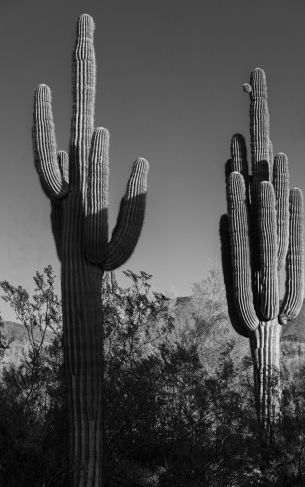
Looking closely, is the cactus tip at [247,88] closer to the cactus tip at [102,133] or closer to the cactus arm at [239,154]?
the cactus arm at [239,154]

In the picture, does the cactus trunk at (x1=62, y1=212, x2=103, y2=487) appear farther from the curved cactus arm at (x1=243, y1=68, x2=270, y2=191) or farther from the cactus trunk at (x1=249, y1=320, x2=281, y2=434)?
the curved cactus arm at (x1=243, y1=68, x2=270, y2=191)

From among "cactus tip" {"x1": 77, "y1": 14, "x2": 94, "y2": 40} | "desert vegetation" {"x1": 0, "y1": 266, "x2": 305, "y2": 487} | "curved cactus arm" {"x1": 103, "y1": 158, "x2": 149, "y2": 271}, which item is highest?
"cactus tip" {"x1": 77, "y1": 14, "x2": 94, "y2": 40}

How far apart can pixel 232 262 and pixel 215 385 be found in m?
2.33

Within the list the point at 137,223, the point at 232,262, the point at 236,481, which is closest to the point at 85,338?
the point at 137,223

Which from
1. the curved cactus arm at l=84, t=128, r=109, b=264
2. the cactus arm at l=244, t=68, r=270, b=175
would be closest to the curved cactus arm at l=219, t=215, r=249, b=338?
the cactus arm at l=244, t=68, r=270, b=175

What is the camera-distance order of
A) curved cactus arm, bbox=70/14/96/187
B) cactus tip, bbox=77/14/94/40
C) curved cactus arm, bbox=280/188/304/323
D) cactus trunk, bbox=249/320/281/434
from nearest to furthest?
1. curved cactus arm, bbox=70/14/96/187
2. cactus tip, bbox=77/14/94/40
3. cactus trunk, bbox=249/320/281/434
4. curved cactus arm, bbox=280/188/304/323

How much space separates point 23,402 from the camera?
6.02 m

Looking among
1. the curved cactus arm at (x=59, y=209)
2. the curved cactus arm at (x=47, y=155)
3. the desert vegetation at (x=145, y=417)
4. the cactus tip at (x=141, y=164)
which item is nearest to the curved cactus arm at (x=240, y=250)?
the desert vegetation at (x=145, y=417)

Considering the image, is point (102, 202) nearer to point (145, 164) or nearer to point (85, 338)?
point (145, 164)

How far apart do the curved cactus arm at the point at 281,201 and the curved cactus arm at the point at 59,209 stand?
3.36 meters

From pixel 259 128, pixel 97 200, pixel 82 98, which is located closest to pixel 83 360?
pixel 97 200

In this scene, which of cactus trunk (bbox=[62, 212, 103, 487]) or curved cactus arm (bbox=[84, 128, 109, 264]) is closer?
cactus trunk (bbox=[62, 212, 103, 487])

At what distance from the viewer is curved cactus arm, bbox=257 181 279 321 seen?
8703 millimetres

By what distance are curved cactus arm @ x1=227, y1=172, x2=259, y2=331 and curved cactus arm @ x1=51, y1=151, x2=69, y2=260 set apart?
8.67 ft
